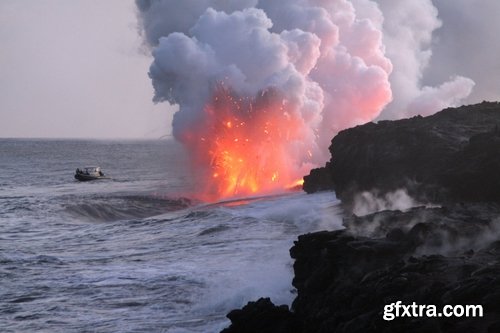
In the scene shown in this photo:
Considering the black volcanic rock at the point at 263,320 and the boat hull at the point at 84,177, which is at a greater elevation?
the boat hull at the point at 84,177

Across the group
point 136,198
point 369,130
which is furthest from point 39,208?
point 369,130

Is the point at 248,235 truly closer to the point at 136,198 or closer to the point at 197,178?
the point at 136,198

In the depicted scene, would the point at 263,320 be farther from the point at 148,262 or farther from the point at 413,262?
the point at 148,262

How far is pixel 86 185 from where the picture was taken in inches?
3354

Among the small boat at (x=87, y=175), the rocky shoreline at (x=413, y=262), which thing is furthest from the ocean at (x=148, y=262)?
the small boat at (x=87, y=175)

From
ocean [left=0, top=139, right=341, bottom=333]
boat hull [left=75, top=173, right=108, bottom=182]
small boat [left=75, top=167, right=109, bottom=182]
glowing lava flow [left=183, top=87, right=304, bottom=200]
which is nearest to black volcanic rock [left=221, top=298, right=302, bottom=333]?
ocean [left=0, top=139, right=341, bottom=333]

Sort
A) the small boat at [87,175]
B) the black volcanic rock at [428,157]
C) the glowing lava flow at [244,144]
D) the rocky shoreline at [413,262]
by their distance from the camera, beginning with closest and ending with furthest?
the rocky shoreline at [413,262] → the black volcanic rock at [428,157] → the glowing lava flow at [244,144] → the small boat at [87,175]

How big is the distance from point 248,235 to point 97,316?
46.0 ft

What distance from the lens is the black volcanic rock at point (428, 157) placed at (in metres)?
27.5

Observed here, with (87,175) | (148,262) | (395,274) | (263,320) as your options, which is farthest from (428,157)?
(87,175)

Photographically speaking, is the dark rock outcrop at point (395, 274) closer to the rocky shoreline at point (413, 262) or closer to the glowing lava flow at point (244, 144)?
the rocky shoreline at point (413, 262)

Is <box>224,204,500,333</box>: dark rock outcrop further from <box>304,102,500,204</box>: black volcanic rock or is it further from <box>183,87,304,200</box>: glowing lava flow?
<box>183,87,304,200</box>: glowing lava flow

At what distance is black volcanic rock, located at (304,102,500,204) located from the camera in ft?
90.1

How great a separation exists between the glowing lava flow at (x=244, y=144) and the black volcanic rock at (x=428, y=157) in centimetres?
1654
